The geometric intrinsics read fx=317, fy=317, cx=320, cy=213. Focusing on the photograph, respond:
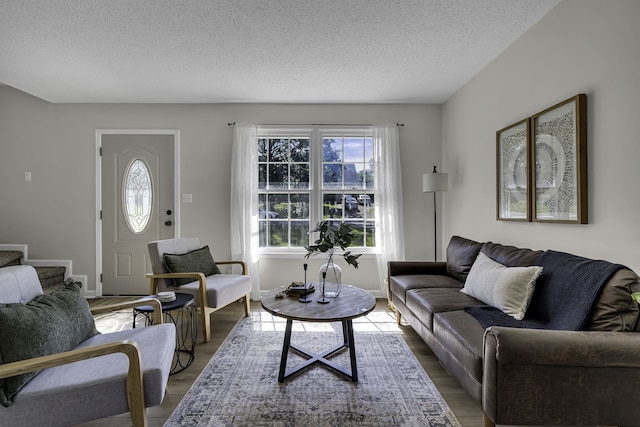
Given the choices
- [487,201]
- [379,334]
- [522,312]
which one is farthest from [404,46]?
[379,334]

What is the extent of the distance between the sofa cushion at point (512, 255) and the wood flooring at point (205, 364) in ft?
3.04

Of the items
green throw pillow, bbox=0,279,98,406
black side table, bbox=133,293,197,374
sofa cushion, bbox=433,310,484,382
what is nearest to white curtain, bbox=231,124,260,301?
black side table, bbox=133,293,197,374

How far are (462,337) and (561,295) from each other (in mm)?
593

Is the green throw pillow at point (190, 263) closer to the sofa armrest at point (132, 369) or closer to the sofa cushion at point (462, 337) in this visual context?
the sofa armrest at point (132, 369)

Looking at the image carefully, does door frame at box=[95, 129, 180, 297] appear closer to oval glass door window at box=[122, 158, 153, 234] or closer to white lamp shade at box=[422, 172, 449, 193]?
oval glass door window at box=[122, 158, 153, 234]

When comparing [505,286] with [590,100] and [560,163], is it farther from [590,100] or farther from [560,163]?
[590,100]

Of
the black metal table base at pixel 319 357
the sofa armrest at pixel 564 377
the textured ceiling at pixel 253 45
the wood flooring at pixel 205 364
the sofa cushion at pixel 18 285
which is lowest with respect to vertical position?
the wood flooring at pixel 205 364

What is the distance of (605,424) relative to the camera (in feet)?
4.66

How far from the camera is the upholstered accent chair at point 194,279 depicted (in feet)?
9.46

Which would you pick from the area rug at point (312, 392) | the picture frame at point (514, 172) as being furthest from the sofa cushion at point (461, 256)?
the area rug at point (312, 392)

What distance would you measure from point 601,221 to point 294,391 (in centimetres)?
215

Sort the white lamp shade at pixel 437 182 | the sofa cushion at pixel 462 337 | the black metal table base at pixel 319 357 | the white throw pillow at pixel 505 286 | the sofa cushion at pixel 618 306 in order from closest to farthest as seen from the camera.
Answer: the sofa cushion at pixel 618 306 → the sofa cushion at pixel 462 337 → the white throw pillow at pixel 505 286 → the black metal table base at pixel 319 357 → the white lamp shade at pixel 437 182

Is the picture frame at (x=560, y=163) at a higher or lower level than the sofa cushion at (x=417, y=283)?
higher

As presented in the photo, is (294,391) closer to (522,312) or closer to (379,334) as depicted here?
(379,334)
